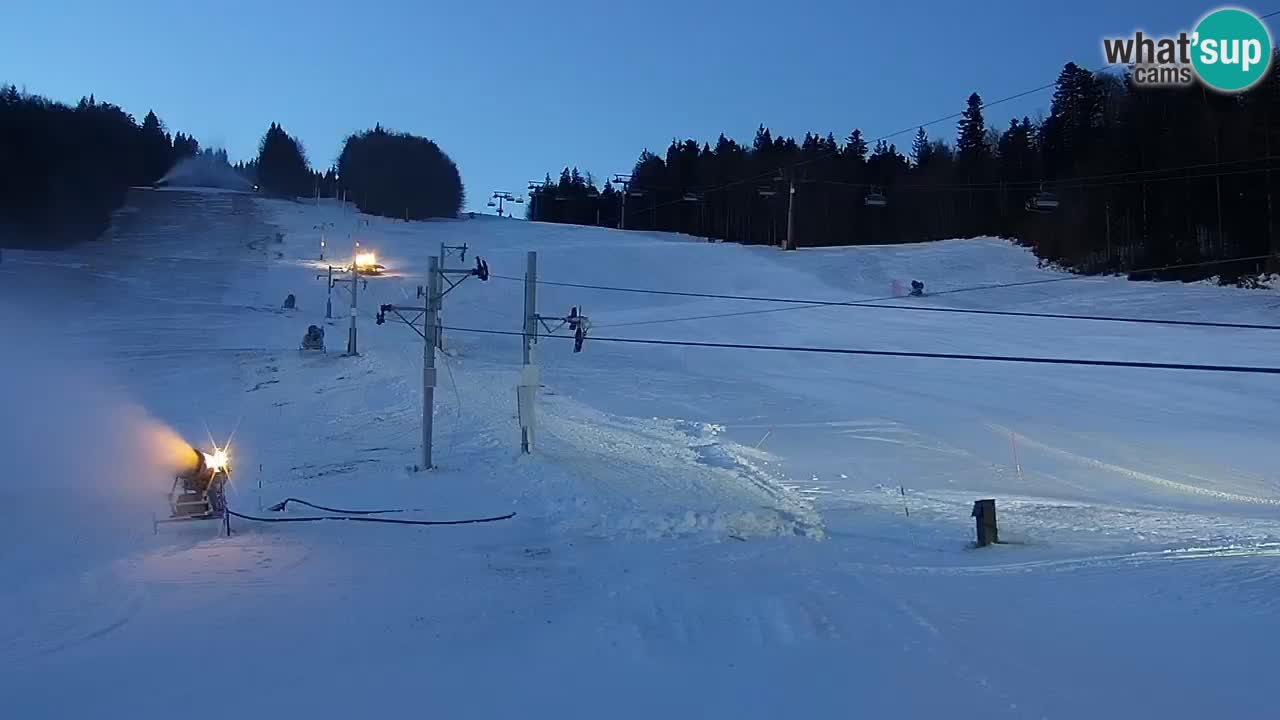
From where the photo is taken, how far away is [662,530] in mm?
11984

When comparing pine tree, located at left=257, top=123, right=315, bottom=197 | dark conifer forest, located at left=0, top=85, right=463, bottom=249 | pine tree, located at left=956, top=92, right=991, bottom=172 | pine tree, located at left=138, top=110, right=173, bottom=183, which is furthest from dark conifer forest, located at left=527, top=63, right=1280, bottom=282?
pine tree, located at left=138, top=110, right=173, bottom=183

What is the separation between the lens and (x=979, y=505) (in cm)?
1081

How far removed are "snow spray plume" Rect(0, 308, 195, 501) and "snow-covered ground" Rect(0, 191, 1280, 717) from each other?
0.52 feet

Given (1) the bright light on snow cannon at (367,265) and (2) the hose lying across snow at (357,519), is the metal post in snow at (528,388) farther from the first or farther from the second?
(1) the bright light on snow cannon at (367,265)

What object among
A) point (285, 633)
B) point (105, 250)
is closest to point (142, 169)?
point (105, 250)

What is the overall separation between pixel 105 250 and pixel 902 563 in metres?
68.9

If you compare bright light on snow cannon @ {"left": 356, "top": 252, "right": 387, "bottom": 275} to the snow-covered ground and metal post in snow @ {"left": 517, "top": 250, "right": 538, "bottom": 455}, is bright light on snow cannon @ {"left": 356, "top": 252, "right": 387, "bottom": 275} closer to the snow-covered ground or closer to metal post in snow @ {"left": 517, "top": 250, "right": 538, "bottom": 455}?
the snow-covered ground

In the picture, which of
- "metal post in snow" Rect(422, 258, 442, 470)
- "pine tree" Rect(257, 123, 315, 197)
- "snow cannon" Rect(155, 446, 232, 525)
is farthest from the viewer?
"pine tree" Rect(257, 123, 315, 197)

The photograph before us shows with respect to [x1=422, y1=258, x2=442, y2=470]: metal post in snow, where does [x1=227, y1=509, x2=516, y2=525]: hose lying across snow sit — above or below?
below

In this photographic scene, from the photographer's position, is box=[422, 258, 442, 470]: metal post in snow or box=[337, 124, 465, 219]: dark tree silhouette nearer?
box=[422, 258, 442, 470]: metal post in snow

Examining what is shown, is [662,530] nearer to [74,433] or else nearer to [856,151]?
[74,433]

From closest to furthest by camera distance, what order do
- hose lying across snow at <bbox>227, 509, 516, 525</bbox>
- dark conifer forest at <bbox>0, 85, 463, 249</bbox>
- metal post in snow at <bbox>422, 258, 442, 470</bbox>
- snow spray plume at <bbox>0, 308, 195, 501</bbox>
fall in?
hose lying across snow at <bbox>227, 509, 516, 525</bbox>, metal post in snow at <bbox>422, 258, 442, 470</bbox>, snow spray plume at <bbox>0, 308, 195, 501</bbox>, dark conifer forest at <bbox>0, 85, 463, 249</bbox>

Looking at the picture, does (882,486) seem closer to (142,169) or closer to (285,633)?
(285,633)

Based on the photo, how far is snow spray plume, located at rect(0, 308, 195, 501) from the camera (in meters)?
17.7
